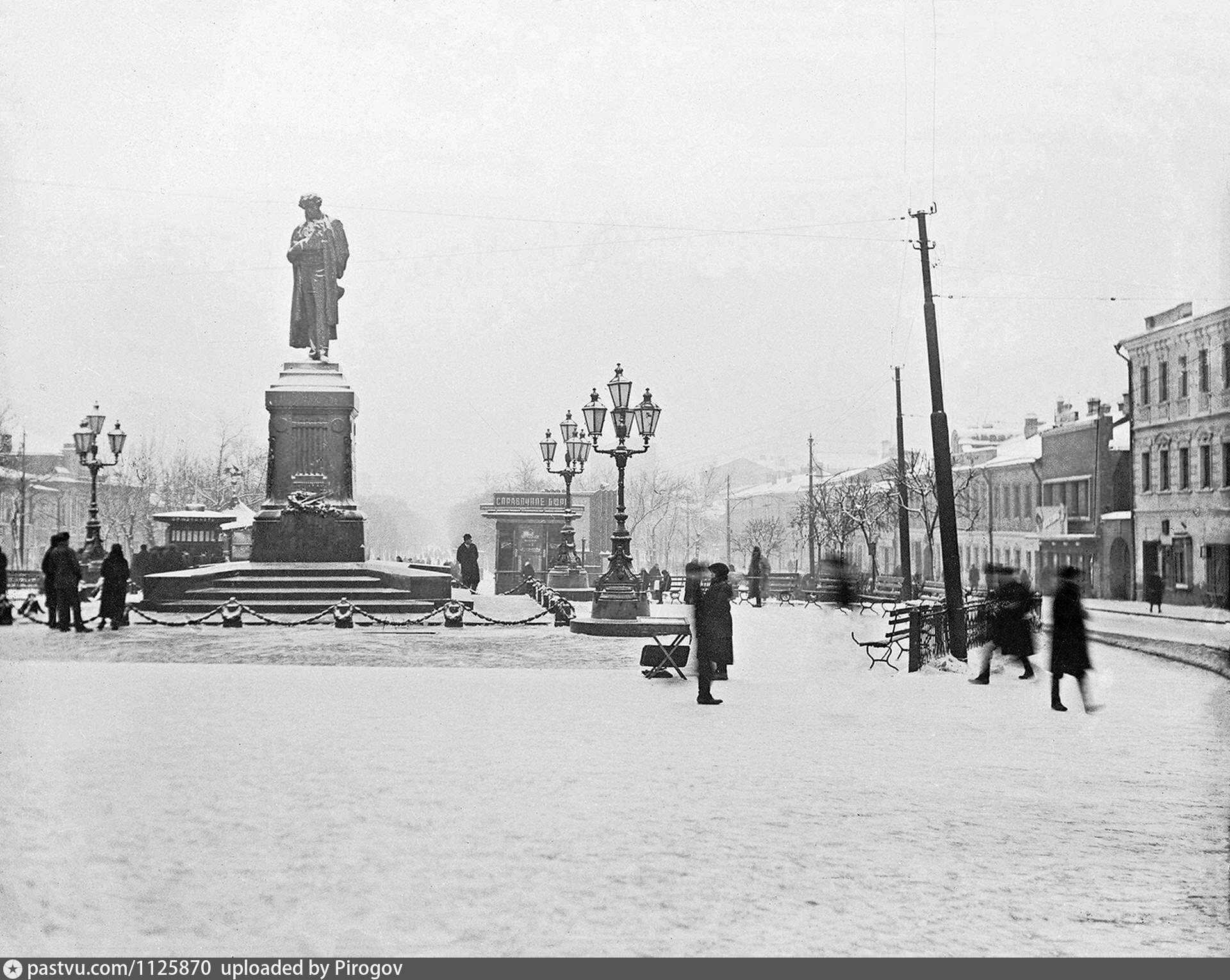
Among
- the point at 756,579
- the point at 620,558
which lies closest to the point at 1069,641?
the point at 620,558

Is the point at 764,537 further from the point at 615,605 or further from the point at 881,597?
the point at 615,605

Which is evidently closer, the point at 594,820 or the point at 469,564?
the point at 594,820

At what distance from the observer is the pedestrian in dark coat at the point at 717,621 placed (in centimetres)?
1587

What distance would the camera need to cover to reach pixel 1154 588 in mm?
37406

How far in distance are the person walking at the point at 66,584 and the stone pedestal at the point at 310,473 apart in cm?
560

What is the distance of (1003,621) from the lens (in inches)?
747

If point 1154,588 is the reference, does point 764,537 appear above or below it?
above

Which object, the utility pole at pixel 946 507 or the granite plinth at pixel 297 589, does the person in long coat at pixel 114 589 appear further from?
the utility pole at pixel 946 507

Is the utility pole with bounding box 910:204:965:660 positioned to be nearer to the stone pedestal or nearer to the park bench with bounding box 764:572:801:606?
the stone pedestal

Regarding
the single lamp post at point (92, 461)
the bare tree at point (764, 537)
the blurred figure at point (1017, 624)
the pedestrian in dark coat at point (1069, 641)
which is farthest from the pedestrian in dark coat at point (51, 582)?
the bare tree at point (764, 537)

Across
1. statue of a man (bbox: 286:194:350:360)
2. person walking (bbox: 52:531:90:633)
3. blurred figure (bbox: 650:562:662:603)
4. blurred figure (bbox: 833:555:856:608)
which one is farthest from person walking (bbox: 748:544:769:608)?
person walking (bbox: 52:531:90:633)

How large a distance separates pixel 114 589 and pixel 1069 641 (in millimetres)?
15688

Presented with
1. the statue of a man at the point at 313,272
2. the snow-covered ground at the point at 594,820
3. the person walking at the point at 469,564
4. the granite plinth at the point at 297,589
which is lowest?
the snow-covered ground at the point at 594,820
